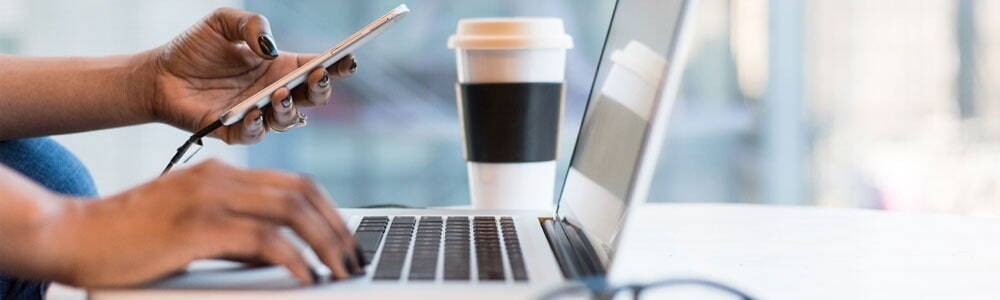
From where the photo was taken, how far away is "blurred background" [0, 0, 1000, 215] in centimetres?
294

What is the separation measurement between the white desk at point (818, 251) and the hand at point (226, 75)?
335 mm

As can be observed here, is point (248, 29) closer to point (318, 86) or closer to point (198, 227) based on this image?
point (318, 86)

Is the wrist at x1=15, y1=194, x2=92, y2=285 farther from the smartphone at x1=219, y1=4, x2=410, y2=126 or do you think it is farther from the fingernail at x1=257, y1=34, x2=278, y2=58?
the fingernail at x1=257, y1=34, x2=278, y2=58

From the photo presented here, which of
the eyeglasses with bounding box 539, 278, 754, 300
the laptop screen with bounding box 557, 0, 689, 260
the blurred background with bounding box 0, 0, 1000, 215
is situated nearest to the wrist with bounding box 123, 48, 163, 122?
the laptop screen with bounding box 557, 0, 689, 260

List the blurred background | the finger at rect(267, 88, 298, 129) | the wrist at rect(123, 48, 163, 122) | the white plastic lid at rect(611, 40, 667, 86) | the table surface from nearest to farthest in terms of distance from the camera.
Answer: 1. the white plastic lid at rect(611, 40, 667, 86)
2. the table surface
3. the finger at rect(267, 88, 298, 129)
4. the wrist at rect(123, 48, 163, 122)
5. the blurred background

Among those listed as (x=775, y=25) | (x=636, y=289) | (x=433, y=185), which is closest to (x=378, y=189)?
(x=433, y=185)

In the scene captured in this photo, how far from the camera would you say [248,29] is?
38.0 inches

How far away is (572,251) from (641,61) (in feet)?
0.44

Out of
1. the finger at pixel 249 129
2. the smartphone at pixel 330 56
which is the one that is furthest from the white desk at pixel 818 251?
the finger at pixel 249 129

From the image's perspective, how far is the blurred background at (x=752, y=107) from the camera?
2939 millimetres

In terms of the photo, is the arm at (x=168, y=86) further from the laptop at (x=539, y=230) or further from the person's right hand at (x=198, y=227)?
the person's right hand at (x=198, y=227)

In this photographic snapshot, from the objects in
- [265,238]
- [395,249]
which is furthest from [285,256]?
[395,249]

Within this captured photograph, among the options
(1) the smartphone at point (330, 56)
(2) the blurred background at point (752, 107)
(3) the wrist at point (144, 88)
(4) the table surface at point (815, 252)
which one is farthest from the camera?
(2) the blurred background at point (752, 107)

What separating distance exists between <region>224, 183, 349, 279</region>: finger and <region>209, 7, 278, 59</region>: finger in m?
0.49
